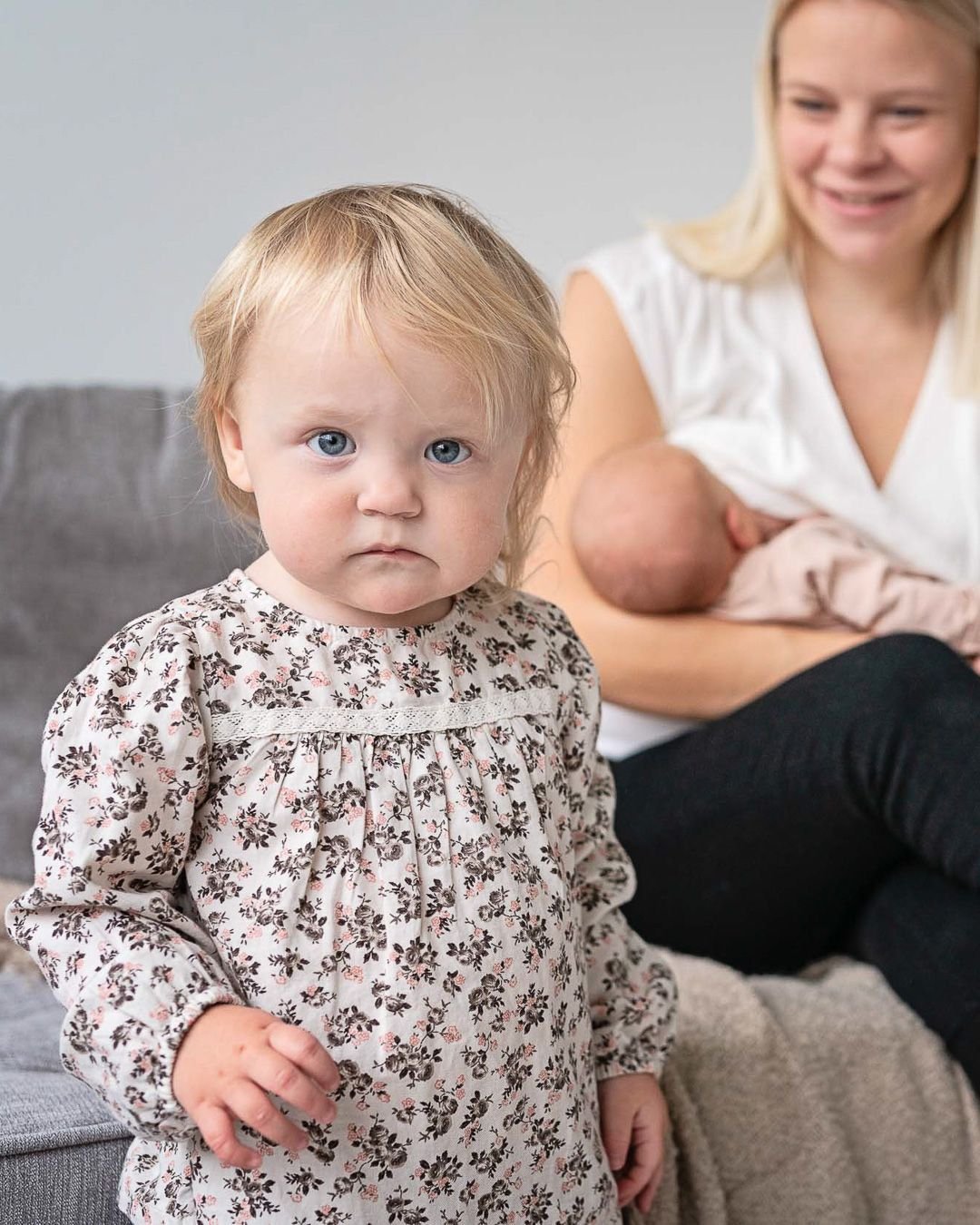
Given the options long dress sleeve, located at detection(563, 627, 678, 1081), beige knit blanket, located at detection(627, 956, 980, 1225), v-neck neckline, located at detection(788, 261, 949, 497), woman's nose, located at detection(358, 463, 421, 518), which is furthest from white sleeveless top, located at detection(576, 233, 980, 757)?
woman's nose, located at detection(358, 463, 421, 518)

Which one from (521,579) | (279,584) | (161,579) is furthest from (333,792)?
(161,579)

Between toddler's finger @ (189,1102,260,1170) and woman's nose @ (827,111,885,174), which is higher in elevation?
woman's nose @ (827,111,885,174)

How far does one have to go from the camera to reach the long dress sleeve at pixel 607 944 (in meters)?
0.97

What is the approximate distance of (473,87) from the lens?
2.03m

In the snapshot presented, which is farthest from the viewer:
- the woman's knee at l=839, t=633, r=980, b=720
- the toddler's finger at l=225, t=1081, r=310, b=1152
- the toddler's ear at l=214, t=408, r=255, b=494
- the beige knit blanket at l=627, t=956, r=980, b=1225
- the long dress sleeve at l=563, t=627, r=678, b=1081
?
the woman's knee at l=839, t=633, r=980, b=720

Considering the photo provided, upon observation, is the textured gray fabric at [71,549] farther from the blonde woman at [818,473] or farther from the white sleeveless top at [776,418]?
the white sleeveless top at [776,418]

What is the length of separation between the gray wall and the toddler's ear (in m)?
1.03

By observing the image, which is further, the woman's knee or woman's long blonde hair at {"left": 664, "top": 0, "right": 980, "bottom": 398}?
woman's long blonde hair at {"left": 664, "top": 0, "right": 980, "bottom": 398}

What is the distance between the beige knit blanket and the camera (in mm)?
1169

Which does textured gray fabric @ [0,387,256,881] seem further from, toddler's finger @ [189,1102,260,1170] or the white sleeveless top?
toddler's finger @ [189,1102,260,1170]

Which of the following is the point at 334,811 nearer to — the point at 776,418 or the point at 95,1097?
the point at 95,1097

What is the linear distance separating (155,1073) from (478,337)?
1.44 ft

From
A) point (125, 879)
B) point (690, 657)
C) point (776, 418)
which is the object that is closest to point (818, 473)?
point (776, 418)

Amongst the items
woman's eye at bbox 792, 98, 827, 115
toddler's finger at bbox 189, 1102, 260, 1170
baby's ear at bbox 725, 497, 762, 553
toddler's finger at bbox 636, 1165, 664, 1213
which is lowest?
toddler's finger at bbox 636, 1165, 664, 1213
